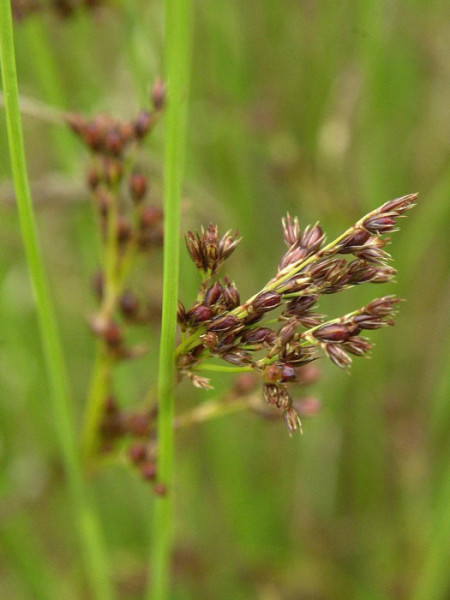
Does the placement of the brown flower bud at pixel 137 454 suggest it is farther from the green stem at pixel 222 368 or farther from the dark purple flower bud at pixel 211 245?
the dark purple flower bud at pixel 211 245

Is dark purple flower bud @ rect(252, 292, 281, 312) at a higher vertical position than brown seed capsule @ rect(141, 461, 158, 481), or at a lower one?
higher

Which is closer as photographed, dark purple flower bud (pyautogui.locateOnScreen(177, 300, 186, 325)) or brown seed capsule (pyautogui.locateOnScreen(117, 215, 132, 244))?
dark purple flower bud (pyautogui.locateOnScreen(177, 300, 186, 325))

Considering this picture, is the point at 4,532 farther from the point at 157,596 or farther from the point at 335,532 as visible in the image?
the point at 335,532

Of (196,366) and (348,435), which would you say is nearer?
(196,366)

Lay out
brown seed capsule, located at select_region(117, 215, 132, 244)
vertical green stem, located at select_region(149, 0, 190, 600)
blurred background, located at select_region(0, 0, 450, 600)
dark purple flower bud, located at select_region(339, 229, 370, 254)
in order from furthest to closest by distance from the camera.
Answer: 1. blurred background, located at select_region(0, 0, 450, 600)
2. brown seed capsule, located at select_region(117, 215, 132, 244)
3. dark purple flower bud, located at select_region(339, 229, 370, 254)
4. vertical green stem, located at select_region(149, 0, 190, 600)

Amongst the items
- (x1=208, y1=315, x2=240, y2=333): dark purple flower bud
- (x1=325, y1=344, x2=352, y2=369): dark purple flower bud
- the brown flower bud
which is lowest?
the brown flower bud

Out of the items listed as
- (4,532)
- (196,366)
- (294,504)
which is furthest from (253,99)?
(196,366)

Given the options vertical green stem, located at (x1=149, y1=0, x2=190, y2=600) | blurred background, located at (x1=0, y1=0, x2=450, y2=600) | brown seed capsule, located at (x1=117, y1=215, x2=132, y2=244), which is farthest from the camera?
blurred background, located at (x1=0, y1=0, x2=450, y2=600)

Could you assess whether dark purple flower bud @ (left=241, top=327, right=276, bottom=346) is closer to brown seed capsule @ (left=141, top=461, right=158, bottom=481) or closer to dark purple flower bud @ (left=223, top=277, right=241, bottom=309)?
→ dark purple flower bud @ (left=223, top=277, right=241, bottom=309)

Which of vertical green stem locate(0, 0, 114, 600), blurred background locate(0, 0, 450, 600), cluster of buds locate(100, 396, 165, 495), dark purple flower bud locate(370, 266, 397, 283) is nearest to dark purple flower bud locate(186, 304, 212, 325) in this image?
dark purple flower bud locate(370, 266, 397, 283)

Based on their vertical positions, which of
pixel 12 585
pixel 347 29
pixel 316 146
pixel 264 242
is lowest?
pixel 12 585
